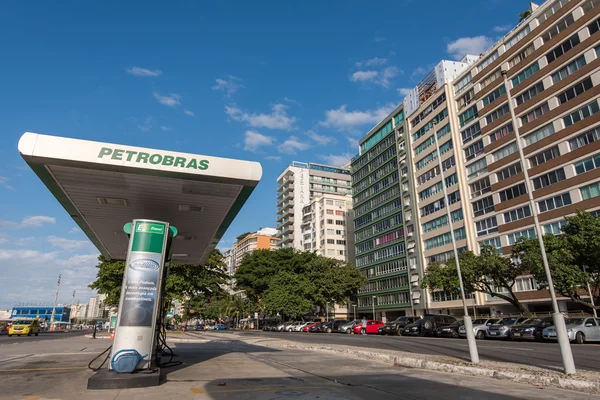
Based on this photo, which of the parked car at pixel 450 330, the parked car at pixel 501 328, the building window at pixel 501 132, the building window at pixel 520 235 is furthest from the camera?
the building window at pixel 501 132

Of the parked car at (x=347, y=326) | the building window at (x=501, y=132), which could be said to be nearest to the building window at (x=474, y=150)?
the building window at (x=501, y=132)

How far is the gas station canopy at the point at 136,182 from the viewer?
25.7 feet

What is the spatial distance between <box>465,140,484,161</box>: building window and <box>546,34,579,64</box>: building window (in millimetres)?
11940

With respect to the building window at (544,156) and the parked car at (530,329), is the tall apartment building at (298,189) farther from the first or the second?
the parked car at (530,329)

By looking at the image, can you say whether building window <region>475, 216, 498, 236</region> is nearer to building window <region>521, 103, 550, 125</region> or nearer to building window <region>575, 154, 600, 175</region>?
building window <region>575, 154, 600, 175</region>

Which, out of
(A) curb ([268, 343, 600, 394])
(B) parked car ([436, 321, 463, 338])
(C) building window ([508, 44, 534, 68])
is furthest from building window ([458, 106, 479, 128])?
(A) curb ([268, 343, 600, 394])

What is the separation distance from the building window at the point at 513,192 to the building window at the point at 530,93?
9.72 m

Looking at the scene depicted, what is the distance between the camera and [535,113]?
4406cm

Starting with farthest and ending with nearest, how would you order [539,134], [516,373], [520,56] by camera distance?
[520,56] → [539,134] → [516,373]

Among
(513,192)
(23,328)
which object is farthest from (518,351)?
(23,328)

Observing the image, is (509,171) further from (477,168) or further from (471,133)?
(471,133)

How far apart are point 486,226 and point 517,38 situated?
22713 mm

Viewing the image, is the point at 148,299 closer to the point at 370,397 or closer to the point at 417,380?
the point at 370,397

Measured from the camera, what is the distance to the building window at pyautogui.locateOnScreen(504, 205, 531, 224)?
43659mm
